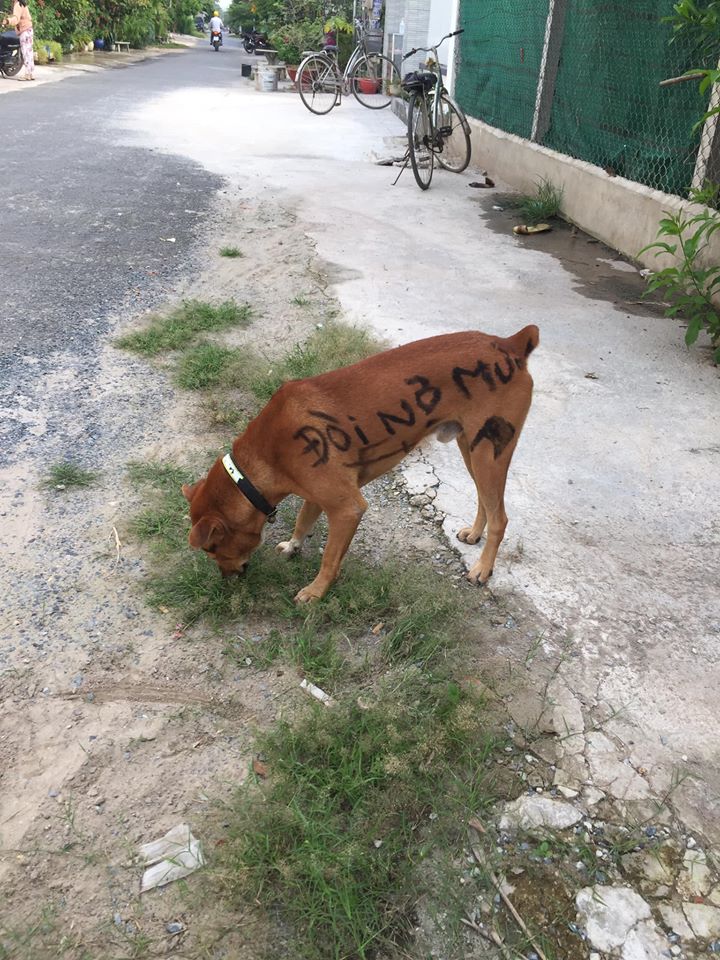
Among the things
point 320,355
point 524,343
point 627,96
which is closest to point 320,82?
point 627,96

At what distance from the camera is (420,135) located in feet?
34.6

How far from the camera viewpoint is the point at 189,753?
2295mm

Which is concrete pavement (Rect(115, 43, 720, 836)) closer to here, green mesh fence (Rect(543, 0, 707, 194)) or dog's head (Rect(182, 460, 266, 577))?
green mesh fence (Rect(543, 0, 707, 194))

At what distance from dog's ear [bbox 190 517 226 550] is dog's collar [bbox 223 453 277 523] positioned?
0.47 feet

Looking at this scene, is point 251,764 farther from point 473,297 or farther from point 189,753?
point 473,297

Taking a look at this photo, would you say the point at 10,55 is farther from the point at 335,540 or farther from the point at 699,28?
the point at 335,540

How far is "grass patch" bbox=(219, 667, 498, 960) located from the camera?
6.03ft

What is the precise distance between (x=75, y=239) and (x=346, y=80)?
12.8 m

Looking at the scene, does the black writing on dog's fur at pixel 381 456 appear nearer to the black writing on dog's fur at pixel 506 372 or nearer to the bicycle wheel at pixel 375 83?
the black writing on dog's fur at pixel 506 372

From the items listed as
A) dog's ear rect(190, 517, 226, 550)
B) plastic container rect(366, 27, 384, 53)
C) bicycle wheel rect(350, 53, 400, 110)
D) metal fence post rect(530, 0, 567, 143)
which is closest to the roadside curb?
bicycle wheel rect(350, 53, 400, 110)

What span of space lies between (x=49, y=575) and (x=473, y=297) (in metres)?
4.20

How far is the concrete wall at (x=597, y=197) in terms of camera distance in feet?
21.7

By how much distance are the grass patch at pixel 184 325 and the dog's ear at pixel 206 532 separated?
8.38ft

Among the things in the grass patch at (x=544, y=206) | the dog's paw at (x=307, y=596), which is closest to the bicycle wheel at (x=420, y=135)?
the grass patch at (x=544, y=206)
